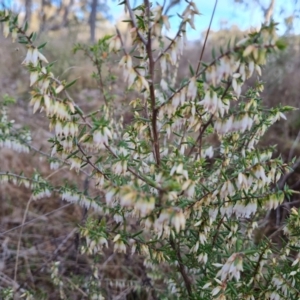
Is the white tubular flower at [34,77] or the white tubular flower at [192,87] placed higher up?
the white tubular flower at [192,87]

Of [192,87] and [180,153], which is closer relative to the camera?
[192,87]

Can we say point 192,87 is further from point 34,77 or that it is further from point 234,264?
point 234,264

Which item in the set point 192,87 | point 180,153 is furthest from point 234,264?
point 192,87

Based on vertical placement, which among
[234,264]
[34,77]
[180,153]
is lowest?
[234,264]

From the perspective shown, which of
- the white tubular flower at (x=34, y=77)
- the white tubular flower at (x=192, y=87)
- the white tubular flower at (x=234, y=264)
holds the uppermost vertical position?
the white tubular flower at (x=192, y=87)

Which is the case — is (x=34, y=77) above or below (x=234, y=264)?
above

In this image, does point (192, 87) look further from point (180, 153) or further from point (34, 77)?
point (34, 77)

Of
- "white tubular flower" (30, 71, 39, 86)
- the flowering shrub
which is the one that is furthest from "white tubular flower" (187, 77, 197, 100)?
"white tubular flower" (30, 71, 39, 86)

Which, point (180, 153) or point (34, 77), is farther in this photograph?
point (180, 153)

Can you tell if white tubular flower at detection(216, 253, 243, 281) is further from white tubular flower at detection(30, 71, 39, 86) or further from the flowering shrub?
white tubular flower at detection(30, 71, 39, 86)

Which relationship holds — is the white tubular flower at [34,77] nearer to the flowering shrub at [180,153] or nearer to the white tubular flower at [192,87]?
the flowering shrub at [180,153]

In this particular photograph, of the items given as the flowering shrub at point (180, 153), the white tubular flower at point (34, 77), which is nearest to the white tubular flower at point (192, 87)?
the flowering shrub at point (180, 153)

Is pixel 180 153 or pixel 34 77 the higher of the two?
pixel 34 77

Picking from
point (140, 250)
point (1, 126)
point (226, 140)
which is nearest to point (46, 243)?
point (1, 126)
